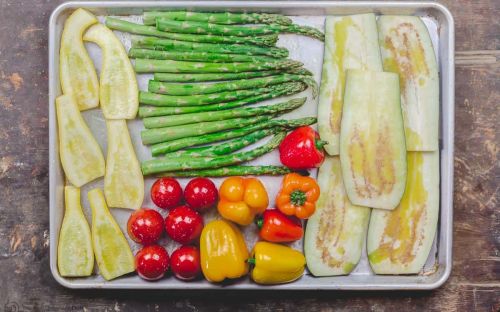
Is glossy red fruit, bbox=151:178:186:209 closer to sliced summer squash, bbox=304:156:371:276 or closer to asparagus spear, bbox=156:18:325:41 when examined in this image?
sliced summer squash, bbox=304:156:371:276

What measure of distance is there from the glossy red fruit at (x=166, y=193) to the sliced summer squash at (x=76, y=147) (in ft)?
1.25

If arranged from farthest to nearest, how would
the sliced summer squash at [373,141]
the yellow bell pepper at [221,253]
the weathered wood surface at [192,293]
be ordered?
the weathered wood surface at [192,293], the sliced summer squash at [373,141], the yellow bell pepper at [221,253]

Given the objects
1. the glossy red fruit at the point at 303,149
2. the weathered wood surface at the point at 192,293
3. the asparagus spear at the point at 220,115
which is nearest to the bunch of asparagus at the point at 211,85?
the asparagus spear at the point at 220,115

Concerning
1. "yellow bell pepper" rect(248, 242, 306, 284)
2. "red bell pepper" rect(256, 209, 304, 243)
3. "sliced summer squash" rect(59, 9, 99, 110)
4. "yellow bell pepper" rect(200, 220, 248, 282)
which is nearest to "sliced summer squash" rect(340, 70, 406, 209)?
"red bell pepper" rect(256, 209, 304, 243)

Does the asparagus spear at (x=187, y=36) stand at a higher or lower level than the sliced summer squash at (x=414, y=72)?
higher

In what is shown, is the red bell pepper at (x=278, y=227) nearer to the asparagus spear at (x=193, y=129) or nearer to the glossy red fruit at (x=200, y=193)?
the glossy red fruit at (x=200, y=193)

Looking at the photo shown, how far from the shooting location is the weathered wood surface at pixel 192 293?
12.4 feet

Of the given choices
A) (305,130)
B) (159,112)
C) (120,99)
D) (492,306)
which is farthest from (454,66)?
(120,99)

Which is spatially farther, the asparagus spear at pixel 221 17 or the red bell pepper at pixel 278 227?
the asparagus spear at pixel 221 17

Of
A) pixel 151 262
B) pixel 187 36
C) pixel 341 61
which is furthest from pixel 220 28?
pixel 151 262

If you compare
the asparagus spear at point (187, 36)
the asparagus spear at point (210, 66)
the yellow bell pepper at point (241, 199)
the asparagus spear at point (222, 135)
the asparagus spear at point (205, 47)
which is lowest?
the yellow bell pepper at point (241, 199)

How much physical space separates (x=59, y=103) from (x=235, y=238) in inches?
52.3

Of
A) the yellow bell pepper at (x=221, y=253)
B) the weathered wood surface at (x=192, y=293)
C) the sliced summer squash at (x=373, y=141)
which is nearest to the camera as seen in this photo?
the yellow bell pepper at (x=221, y=253)

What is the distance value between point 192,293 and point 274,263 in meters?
0.61
